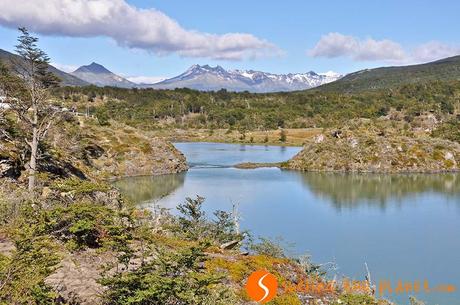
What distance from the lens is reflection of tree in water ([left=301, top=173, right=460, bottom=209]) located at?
6134cm

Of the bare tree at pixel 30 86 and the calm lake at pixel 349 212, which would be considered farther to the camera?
the calm lake at pixel 349 212

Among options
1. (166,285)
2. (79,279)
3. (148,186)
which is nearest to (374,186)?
(148,186)

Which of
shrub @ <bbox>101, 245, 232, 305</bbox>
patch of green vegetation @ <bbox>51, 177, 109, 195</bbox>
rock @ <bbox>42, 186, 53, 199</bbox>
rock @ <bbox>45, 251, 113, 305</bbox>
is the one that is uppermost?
patch of green vegetation @ <bbox>51, 177, 109, 195</bbox>

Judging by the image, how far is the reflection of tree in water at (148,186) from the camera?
5974cm

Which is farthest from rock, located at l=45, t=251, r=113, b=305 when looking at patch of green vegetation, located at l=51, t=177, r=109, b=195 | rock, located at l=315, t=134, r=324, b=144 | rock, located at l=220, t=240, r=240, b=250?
rock, located at l=315, t=134, r=324, b=144

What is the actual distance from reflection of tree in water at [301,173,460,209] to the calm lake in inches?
5.1

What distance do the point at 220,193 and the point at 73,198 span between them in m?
38.5

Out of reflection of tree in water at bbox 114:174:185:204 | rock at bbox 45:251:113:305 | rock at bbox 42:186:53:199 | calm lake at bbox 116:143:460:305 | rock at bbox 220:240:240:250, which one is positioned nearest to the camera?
rock at bbox 45:251:113:305

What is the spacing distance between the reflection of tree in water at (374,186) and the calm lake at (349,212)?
0.13 metres

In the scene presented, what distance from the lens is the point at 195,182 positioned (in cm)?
7231

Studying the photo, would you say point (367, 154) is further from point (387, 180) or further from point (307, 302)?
point (307, 302)

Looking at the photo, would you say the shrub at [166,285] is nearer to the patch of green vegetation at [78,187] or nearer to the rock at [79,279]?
the rock at [79,279]

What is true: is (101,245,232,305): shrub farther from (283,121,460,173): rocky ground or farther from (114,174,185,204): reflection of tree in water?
(283,121,460,173): rocky ground

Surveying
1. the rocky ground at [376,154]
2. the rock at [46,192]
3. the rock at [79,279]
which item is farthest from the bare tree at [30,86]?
the rocky ground at [376,154]
